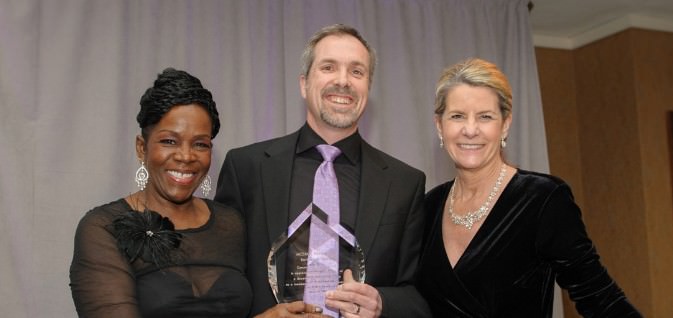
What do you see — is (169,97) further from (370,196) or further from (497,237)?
(497,237)

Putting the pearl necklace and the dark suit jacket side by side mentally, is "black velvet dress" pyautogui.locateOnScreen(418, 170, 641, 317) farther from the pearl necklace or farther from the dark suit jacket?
the dark suit jacket

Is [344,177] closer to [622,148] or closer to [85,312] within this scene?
[85,312]

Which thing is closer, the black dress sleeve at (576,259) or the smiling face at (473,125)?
the black dress sleeve at (576,259)

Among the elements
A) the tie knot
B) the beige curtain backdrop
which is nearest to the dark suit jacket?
the tie knot

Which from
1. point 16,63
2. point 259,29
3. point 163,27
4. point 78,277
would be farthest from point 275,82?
point 78,277

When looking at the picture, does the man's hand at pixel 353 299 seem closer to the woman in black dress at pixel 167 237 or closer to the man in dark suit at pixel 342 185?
the man in dark suit at pixel 342 185

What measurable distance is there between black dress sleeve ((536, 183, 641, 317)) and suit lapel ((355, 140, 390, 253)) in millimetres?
559

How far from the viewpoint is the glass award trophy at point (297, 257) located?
6.06 feet

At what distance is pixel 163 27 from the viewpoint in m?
3.62

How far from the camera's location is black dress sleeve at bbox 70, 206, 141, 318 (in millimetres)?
1695

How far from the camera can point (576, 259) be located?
2182 millimetres

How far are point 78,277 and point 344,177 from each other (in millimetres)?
934

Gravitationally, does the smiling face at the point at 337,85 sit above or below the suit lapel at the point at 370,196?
above

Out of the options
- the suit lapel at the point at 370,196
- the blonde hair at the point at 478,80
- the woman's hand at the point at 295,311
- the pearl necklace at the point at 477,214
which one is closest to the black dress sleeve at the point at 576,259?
the pearl necklace at the point at 477,214
